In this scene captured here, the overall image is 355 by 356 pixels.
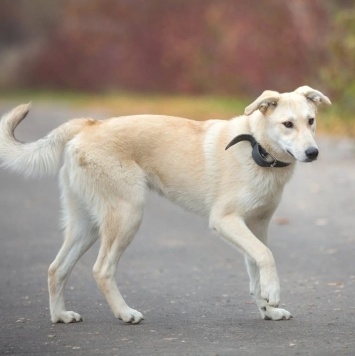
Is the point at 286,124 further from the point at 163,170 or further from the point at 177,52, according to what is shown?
the point at 177,52

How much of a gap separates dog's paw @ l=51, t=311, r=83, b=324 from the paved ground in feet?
0.23

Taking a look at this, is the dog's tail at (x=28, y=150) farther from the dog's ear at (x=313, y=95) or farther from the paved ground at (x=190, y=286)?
the dog's ear at (x=313, y=95)

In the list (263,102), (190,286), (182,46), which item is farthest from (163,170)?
(182,46)

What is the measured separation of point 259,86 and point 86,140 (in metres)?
21.8

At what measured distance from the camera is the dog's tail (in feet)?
24.4

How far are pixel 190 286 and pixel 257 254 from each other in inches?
69.1

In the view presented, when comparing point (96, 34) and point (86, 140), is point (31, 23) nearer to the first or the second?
point (96, 34)

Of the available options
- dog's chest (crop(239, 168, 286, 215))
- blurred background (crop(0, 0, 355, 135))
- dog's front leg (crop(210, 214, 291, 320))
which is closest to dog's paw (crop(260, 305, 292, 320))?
dog's front leg (crop(210, 214, 291, 320))

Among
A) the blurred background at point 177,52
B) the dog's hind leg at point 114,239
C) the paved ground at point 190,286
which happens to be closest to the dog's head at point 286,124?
the dog's hind leg at point 114,239

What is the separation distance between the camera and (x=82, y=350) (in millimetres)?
6250

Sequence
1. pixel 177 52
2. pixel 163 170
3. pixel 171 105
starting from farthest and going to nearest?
1. pixel 177 52
2. pixel 171 105
3. pixel 163 170

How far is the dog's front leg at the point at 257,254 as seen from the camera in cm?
677

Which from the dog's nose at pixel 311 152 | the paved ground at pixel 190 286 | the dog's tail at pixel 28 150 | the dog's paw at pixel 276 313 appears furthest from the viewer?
the dog's tail at pixel 28 150

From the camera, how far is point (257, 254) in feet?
22.8
